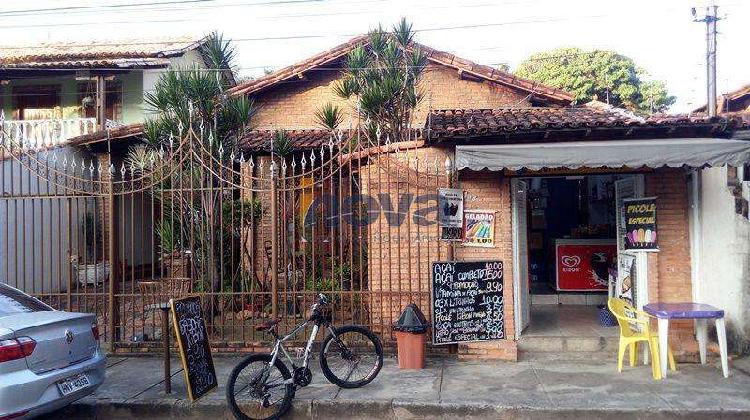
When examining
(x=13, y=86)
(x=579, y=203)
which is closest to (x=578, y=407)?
(x=579, y=203)

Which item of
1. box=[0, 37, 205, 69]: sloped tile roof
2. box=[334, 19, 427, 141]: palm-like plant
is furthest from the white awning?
box=[0, 37, 205, 69]: sloped tile roof

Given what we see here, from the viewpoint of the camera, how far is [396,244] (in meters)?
8.14

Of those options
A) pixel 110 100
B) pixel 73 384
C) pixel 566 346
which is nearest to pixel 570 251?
pixel 566 346

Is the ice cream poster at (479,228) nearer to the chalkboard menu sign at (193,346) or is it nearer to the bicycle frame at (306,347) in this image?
the bicycle frame at (306,347)

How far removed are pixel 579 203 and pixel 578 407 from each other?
8.19 meters

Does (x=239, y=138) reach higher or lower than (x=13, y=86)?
lower

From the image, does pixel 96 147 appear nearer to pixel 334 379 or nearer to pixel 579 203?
pixel 334 379

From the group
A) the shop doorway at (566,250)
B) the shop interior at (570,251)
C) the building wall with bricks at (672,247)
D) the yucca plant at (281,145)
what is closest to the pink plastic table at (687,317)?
the building wall with bricks at (672,247)

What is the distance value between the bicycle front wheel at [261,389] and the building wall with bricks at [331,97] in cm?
833

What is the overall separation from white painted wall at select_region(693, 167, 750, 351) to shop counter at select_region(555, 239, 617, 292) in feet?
10.2

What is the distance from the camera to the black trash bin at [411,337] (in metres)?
7.18

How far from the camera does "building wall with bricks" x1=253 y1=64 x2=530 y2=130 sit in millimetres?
13828

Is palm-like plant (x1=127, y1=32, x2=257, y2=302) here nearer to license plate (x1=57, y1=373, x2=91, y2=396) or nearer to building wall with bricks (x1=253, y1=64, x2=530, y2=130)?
license plate (x1=57, y1=373, x2=91, y2=396)

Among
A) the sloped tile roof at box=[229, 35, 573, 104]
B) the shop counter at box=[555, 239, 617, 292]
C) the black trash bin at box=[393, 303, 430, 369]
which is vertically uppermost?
the sloped tile roof at box=[229, 35, 573, 104]
